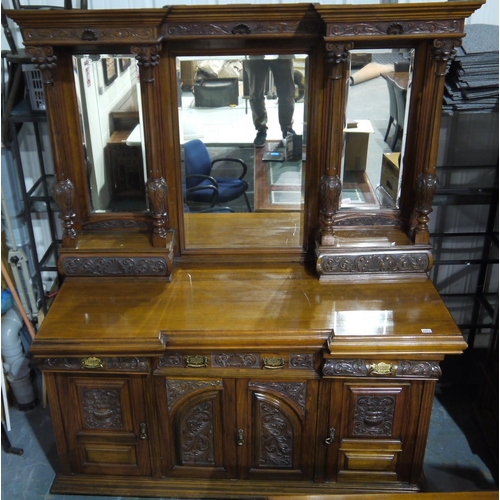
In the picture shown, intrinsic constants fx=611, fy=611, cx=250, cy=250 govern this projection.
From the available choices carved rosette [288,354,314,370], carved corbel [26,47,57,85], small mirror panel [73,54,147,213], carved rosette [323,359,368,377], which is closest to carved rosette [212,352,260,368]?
carved rosette [288,354,314,370]

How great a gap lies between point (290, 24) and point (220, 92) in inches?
14.7

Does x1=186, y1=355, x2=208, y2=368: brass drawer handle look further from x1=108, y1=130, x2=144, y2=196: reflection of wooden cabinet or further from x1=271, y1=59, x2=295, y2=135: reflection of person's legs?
x1=271, y1=59, x2=295, y2=135: reflection of person's legs

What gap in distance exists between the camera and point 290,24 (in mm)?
2293

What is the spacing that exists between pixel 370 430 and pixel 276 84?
4.77ft

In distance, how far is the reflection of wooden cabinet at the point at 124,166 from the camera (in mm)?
2535

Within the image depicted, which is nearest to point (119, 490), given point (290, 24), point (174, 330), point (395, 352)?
point (174, 330)

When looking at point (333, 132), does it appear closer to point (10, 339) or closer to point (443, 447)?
point (443, 447)

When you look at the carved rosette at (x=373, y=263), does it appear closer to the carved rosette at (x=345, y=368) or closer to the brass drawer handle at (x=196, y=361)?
the carved rosette at (x=345, y=368)

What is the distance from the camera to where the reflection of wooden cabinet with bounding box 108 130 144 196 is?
99.8 inches

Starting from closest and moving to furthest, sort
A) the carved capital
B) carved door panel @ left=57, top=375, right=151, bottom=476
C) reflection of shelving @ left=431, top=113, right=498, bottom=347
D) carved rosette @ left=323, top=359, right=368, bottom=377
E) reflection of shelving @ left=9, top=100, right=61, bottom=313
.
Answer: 1. the carved capital
2. carved rosette @ left=323, top=359, right=368, bottom=377
3. carved door panel @ left=57, top=375, right=151, bottom=476
4. reflection of shelving @ left=9, top=100, right=61, bottom=313
5. reflection of shelving @ left=431, top=113, right=498, bottom=347

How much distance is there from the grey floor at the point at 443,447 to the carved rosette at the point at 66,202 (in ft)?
3.56

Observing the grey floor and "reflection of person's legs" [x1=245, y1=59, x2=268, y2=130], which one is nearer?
"reflection of person's legs" [x1=245, y1=59, x2=268, y2=130]

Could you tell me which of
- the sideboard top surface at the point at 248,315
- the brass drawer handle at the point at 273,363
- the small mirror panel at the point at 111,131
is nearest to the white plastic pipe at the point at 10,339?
the sideboard top surface at the point at 248,315

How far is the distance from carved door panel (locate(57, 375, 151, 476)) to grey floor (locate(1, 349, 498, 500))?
0.21 metres
